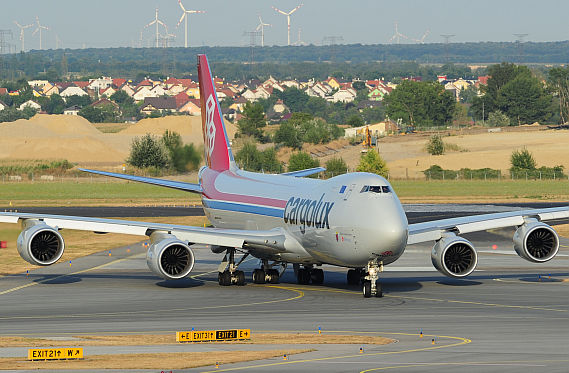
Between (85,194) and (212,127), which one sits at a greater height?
(212,127)

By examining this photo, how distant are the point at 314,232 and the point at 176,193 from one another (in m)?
88.5

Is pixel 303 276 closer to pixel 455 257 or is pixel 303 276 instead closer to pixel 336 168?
pixel 455 257

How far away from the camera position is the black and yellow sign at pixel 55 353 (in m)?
29.4

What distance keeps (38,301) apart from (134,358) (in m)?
16.9

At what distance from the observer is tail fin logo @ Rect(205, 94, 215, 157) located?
209 ft

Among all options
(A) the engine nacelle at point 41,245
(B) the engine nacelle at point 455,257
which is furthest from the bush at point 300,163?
(B) the engine nacelle at point 455,257

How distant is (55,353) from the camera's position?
96.7ft

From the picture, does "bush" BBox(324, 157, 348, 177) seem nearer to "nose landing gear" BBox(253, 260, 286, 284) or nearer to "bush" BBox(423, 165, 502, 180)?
"bush" BBox(423, 165, 502, 180)

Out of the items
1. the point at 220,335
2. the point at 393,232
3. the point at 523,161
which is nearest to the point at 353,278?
the point at 393,232

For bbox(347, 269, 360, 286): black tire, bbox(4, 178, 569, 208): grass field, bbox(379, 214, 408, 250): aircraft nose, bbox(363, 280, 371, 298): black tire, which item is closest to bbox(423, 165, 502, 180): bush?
bbox(4, 178, 569, 208): grass field

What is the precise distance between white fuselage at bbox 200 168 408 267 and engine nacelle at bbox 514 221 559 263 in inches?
355

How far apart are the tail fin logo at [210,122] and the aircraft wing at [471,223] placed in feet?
62.3

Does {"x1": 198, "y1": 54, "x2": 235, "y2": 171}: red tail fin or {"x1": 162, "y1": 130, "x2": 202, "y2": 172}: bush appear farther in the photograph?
{"x1": 162, "y1": 130, "x2": 202, "y2": 172}: bush

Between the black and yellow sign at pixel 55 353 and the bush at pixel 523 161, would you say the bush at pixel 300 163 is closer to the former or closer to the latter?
the bush at pixel 523 161
